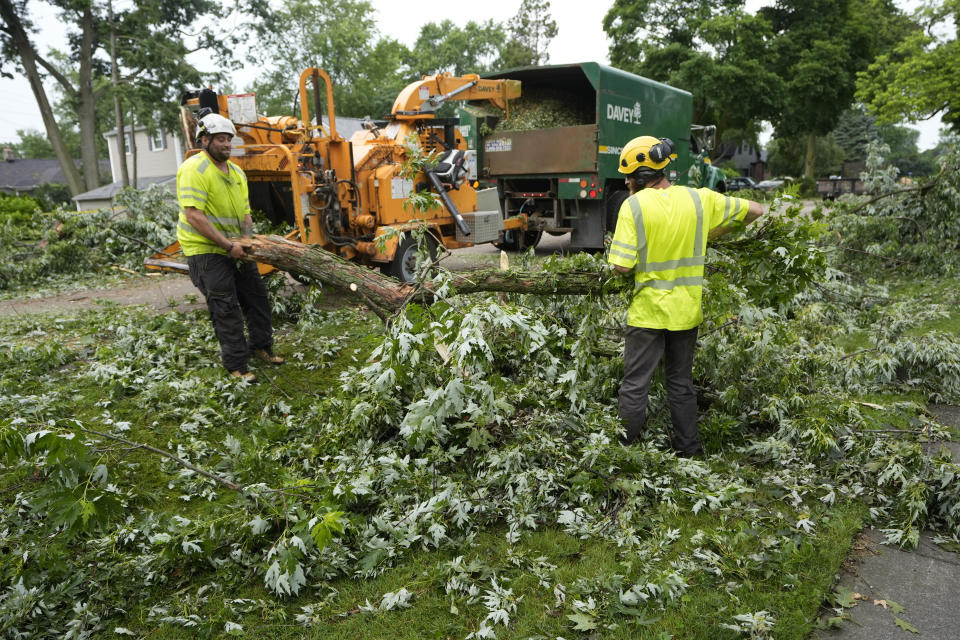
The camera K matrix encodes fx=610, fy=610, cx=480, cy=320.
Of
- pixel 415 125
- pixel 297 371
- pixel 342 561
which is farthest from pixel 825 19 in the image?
pixel 342 561

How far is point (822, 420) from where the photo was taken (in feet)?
12.1

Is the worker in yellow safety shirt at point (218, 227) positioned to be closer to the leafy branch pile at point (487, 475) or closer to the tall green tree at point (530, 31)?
the leafy branch pile at point (487, 475)

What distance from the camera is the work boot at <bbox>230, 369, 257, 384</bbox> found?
521 centimetres

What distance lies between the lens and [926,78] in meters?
19.6

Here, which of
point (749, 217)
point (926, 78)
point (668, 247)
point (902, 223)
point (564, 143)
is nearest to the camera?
point (668, 247)

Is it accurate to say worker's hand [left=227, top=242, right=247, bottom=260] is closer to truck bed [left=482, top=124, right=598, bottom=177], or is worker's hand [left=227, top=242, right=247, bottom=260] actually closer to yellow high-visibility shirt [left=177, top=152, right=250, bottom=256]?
yellow high-visibility shirt [left=177, top=152, right=250, bottom=256]

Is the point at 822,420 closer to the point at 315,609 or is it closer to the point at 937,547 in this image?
the point at 937,547

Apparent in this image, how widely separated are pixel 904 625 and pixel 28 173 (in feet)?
219

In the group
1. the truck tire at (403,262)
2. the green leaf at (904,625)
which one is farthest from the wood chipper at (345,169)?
the green leaf at (904,625)

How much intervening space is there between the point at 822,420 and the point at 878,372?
159 cm

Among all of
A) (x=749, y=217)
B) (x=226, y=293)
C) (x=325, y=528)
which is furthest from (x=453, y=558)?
(x=226, y=293)

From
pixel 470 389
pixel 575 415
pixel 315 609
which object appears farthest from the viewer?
pixel 575 415

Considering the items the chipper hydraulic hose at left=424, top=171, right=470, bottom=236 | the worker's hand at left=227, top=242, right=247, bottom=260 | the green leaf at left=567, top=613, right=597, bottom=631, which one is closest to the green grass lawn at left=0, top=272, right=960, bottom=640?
the green leaf at left=567, top=613, right=597, bottom=631

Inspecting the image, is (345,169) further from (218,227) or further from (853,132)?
(853,132)
